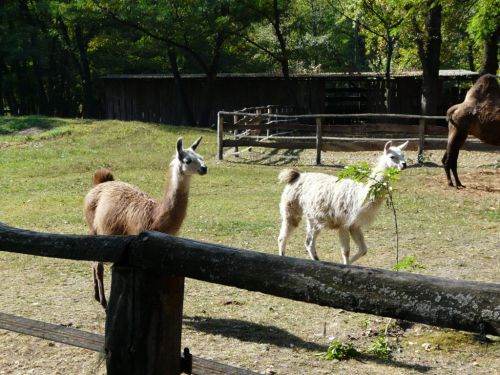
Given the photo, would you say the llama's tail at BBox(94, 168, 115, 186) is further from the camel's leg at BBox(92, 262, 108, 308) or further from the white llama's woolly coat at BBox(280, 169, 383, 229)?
the white llama's woolly coat at BBox(280, 169, 383, 229)

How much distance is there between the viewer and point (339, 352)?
5.74m

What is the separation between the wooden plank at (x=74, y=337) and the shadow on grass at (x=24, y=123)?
23.3 meters

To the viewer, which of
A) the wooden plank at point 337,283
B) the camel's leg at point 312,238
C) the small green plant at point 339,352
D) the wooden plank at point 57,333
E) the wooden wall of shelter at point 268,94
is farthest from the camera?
the wooden wall of shelter at point 268,94

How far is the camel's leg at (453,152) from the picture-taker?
15.0 m

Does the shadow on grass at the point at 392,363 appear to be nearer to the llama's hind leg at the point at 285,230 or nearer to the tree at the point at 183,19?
the llama's hind leg at the point at 285,230

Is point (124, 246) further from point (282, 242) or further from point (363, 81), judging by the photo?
point (363, 81)

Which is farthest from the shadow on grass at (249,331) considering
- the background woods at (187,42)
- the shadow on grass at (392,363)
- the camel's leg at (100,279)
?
the background woods at (187,42)

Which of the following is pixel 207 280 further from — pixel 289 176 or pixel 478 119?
pixel 478 119

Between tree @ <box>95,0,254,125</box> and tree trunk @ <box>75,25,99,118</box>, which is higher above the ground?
tree @ <box>95,0,254,125</box>

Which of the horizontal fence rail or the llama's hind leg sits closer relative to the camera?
the horizontal fence rail

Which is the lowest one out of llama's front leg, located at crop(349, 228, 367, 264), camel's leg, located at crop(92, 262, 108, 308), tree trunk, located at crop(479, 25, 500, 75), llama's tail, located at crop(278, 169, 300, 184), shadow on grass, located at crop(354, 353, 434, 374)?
shadow on grass, located at crop(354, 353, 434, 374)

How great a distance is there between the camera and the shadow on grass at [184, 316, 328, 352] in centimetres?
612

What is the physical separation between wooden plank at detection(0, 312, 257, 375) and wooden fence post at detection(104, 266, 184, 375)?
17.0 inches

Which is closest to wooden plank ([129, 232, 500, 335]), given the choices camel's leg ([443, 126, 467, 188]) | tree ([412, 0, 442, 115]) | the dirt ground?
the dirt ground
